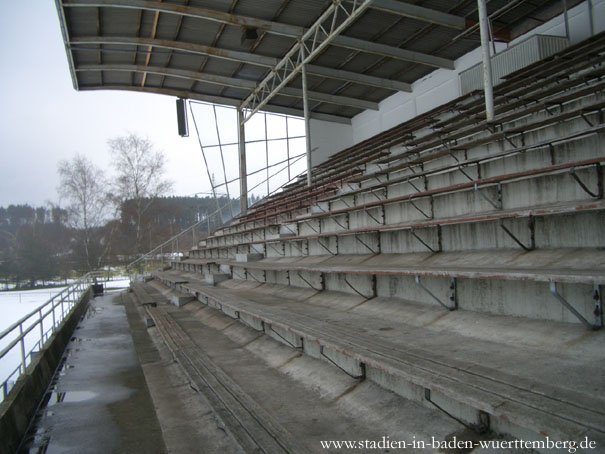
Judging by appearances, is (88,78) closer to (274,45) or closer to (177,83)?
(177,83)

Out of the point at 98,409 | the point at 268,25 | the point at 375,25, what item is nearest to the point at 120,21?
the point at 268,25

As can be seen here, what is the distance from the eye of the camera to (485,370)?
6.00 feet

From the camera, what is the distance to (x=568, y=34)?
838 centimetres

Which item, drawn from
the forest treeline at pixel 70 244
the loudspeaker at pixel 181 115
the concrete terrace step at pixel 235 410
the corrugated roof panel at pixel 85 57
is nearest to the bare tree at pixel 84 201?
the forest treeline at pixel 70 244

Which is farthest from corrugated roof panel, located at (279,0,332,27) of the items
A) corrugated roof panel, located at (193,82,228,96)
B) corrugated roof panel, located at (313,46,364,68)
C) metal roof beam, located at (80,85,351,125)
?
metal roof beam, located at (80,85,351,125)

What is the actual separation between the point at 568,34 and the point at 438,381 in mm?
9565

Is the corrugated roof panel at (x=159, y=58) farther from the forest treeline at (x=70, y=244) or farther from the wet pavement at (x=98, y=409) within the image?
the forest treeline at (x=70, y=244)

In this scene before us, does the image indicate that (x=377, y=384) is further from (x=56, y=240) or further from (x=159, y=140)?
(x=56, y=240)

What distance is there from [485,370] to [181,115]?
13993 mm

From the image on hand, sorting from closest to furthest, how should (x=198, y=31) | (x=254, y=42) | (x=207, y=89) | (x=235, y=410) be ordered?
(x=235, y=410) < (x=198, y=31) < (x=254, y=42) < (x=207, y=89)

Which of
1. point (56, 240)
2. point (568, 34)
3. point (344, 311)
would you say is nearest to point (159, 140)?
point (56, 240)

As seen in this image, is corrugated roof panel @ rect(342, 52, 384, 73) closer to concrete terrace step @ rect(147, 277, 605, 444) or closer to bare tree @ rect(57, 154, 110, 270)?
concrete terrace step @ rect(147, 277, 605, 444)

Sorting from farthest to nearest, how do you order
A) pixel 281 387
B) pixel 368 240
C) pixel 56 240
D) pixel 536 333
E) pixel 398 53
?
1. pixel 56 240
2. pixel 398 53
3. pixel 368 240
4. pixel 281 387
5. pixel 536 333

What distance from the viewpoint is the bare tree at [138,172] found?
23.5 meters
